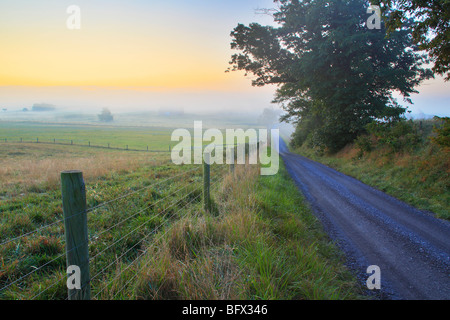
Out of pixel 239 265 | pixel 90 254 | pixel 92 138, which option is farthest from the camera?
pixel 92 138

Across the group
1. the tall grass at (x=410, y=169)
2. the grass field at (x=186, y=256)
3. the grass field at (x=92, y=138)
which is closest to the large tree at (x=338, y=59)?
the tall grass at (x=410, y=169)

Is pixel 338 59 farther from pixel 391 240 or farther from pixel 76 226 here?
pixel 76 226

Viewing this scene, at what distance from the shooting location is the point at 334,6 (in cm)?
1678

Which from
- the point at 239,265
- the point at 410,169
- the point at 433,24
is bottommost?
the point at 239,265

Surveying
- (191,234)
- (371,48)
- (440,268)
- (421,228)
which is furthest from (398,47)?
(191,234)

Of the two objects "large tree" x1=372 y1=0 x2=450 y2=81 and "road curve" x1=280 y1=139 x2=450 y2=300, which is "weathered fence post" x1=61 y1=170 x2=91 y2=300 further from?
"large tree" x1=372 y1=0 x2=450 y2=81

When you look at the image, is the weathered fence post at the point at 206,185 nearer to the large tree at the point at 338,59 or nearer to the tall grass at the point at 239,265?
the tall grass at the point at 239,265

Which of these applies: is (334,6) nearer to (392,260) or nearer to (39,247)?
(392,260)

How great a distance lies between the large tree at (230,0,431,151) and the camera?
644 inches

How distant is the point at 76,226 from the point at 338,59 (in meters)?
20.2

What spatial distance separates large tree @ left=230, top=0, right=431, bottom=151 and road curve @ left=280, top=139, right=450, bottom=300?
1101 centimetres

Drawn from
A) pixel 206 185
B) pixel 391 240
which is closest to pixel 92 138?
pixel 206 185

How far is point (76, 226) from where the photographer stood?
2104 mm
